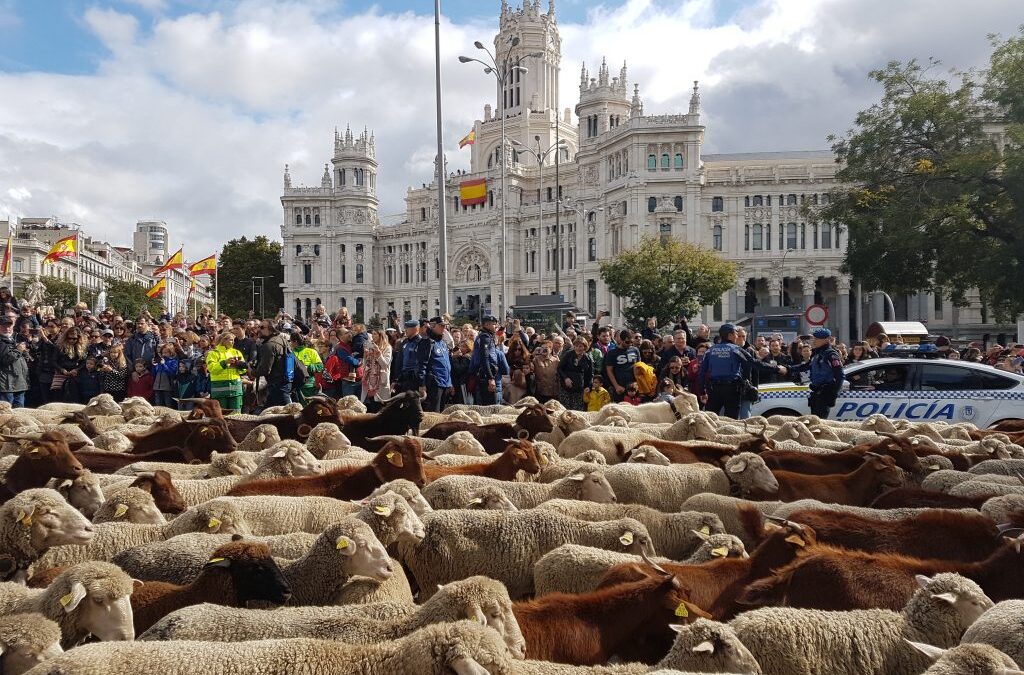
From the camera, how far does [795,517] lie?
18.1 feet

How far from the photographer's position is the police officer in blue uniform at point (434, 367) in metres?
12.3

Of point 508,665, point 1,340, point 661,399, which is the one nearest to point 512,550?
point 508,665

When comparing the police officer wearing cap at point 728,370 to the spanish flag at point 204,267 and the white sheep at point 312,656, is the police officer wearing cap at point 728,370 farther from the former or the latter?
the spanish flag at point 204,267

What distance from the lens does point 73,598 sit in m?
3.91

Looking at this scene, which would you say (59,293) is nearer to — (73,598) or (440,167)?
(440,167)

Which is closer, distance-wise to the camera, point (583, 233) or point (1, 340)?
point (1, 340)

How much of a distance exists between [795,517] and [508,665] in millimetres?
2953

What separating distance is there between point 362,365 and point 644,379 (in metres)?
4.29

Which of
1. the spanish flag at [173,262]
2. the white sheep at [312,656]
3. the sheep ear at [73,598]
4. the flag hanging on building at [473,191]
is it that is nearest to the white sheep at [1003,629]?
the white sheep at [312,656]

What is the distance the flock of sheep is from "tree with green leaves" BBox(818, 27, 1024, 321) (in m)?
19.6

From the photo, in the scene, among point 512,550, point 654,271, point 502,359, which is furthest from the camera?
point 654,271

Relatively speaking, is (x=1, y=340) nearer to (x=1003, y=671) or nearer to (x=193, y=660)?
(x=193, y=660)

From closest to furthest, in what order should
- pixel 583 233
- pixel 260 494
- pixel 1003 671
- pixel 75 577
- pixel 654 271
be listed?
pixel 1003 671 → pixel 75 577 → pixel 260 494 → pixel 654 271 → pixel 583 233

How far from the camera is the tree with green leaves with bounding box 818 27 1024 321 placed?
24953 millimetres
